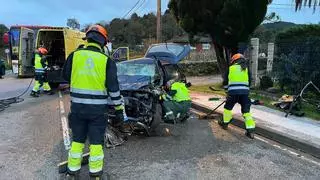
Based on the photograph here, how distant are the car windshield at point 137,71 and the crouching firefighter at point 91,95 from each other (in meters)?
3.56

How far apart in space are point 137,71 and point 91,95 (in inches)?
171

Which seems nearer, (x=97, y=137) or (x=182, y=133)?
(x=97, y=137)

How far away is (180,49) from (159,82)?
170 centimetres

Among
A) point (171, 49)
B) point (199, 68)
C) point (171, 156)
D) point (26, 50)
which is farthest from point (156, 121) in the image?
point (199, 68)

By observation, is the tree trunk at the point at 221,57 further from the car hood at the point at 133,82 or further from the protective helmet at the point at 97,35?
the protective helmet at the point at 97,35

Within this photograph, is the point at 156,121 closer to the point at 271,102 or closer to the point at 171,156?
the point at 171,156

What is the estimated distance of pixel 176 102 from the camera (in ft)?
32.2

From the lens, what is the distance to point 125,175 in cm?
610

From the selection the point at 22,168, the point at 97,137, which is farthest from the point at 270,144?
the point at 22,168

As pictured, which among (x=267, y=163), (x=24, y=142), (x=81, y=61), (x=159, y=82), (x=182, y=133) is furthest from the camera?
(x=159, y=82)

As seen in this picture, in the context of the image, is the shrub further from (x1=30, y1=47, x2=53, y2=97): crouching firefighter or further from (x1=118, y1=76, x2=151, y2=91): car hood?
(x1=30, y1=47, x2=53, y2=97): crouching firefighter

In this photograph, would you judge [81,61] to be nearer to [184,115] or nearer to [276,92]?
[184,115]

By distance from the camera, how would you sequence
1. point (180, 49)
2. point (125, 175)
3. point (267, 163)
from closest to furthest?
point (125, 175) < point (267, 163) < point (180, 49)

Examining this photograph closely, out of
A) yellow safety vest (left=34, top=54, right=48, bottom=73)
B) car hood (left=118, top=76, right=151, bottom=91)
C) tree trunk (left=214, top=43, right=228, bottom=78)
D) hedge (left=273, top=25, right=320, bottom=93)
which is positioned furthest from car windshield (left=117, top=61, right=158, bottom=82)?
tree trunk (left=214, top=43, right=228, bottom=78)
